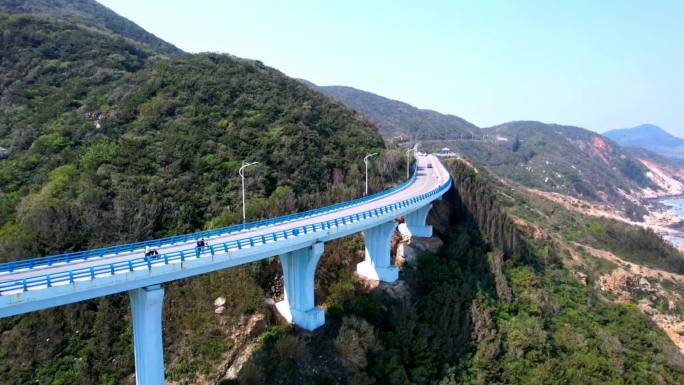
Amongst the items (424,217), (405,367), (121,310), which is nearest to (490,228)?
(424,217)

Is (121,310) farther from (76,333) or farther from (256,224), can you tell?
(256,224)

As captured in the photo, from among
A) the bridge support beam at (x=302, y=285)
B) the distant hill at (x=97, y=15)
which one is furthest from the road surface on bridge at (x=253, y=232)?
the distant hill at (x=97, y=15)

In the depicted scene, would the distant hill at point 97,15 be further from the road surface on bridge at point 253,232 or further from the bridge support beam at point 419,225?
the bridge support beam at point 419,225

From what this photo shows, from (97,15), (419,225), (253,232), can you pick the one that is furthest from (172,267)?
(97,15)

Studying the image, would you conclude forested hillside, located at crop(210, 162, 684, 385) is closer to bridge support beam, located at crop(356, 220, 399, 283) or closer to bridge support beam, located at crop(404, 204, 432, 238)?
bridge support beam, located at crop(356, 220, 399, 283)

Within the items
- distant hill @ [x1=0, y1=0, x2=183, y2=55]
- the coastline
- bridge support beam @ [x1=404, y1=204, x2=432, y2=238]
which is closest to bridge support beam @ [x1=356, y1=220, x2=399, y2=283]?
bridge support beam @ [x1=404, y1=204, x2=432, y2=238]

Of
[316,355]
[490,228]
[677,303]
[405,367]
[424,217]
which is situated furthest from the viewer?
[677,303]

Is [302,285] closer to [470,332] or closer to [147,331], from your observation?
[147,331]
